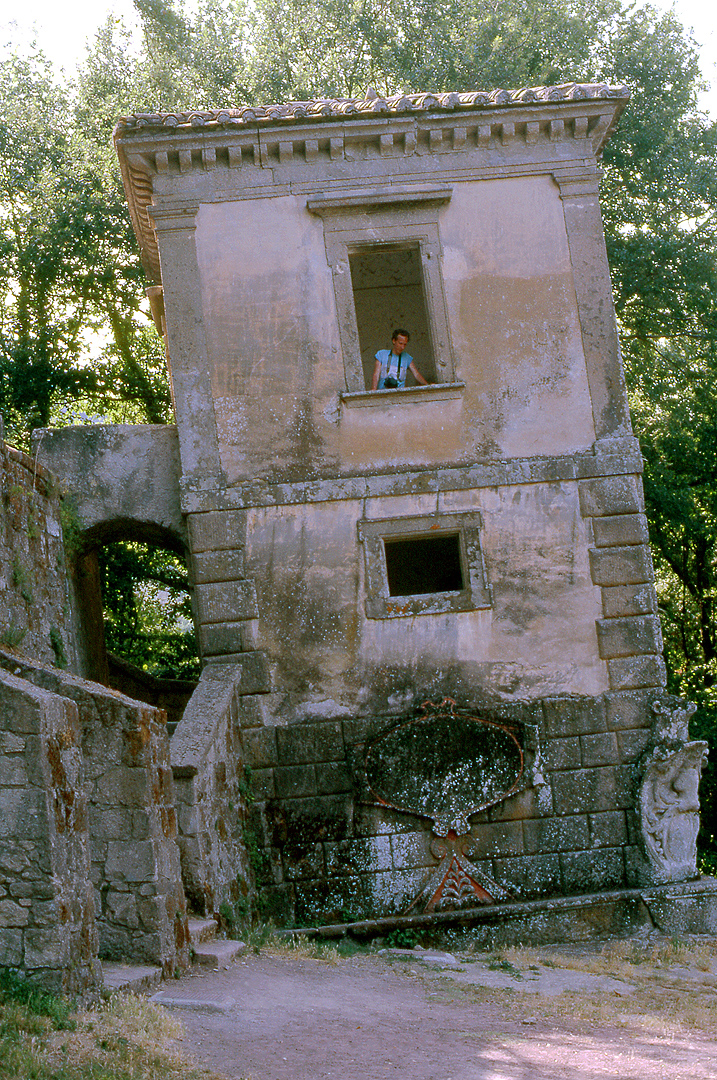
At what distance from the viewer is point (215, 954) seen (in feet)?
23.5

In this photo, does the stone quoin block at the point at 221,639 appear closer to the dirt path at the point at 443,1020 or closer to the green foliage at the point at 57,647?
the green foliage at the point at 57,647

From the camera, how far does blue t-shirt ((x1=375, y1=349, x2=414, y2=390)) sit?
11.8 meters

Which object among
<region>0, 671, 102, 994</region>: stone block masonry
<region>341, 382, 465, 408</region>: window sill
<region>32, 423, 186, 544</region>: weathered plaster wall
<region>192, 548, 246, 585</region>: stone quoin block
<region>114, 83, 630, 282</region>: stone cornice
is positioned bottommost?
<region>0, 671, 102, 994</region>: stone block masonry

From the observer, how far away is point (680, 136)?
16906 mm

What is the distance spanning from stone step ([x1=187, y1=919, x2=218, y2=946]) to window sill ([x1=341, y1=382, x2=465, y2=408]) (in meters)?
5.09

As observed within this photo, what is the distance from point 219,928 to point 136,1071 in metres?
3.61

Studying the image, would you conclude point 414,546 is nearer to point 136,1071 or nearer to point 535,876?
point 535,876

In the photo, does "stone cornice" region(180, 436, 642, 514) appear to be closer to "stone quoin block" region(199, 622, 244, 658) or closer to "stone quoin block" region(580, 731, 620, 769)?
"stone quoin block" region(199, 622, 244, 658)

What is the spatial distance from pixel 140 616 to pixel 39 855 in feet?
45.8

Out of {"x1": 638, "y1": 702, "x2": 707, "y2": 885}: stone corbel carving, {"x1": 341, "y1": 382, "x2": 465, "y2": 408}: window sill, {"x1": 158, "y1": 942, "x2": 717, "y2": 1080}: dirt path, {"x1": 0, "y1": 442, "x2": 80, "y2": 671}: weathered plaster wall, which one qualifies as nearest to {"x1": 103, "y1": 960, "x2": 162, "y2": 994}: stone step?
{"x1": 158, "y1": 942, "x2": 717, "y2": 1080}: dirt path

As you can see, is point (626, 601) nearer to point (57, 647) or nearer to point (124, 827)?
point (57, 647)

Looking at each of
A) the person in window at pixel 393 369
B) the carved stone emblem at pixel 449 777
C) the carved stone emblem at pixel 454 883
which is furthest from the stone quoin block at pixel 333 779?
the person in window at pixel 393 369

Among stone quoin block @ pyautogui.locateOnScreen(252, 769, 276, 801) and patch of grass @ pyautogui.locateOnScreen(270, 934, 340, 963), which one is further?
stone quoin block @ pyautogui.locateOnScreen(252, 769, 276, 801)

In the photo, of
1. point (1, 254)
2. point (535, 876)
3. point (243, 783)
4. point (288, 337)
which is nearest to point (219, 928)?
point (243, 783)
